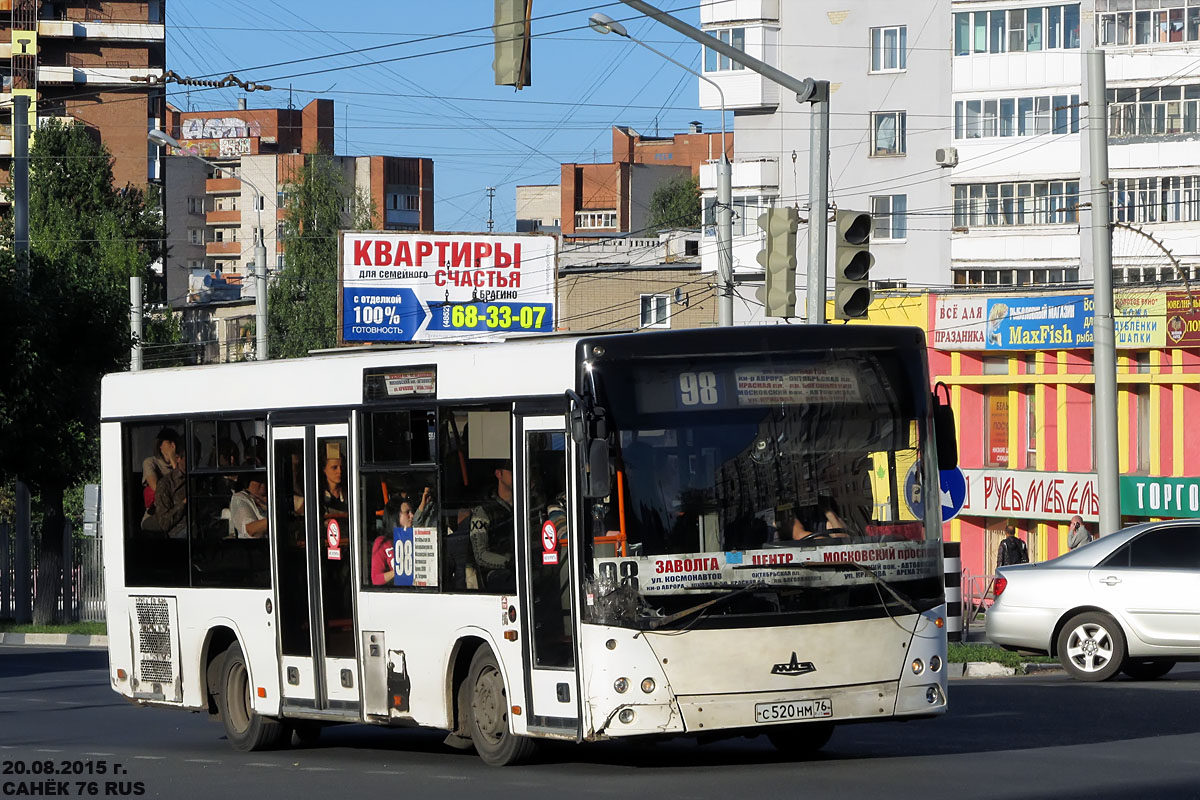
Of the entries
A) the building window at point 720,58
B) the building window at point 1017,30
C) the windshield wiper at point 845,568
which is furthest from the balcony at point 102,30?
the windshield wiper at point 845,568

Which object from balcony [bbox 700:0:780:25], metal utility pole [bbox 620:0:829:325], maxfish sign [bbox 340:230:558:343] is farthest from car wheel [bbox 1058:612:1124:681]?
balcony [bbox 700:0:780:25]

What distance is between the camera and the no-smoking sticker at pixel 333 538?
1320cm

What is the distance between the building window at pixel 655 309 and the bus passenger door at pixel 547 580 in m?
59.6

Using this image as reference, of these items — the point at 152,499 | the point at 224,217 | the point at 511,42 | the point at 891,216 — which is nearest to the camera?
the point at 511,42

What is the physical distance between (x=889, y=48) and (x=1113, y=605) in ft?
173

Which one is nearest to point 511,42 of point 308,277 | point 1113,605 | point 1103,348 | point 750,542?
point 750,542

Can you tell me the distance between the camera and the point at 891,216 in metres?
67.6

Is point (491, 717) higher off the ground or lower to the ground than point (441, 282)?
lower

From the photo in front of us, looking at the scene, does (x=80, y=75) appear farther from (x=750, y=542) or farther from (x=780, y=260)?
(x=750, y=542)

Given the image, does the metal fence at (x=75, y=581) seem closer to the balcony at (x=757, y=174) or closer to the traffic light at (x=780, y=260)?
the traffic light at (x=780, y=260)

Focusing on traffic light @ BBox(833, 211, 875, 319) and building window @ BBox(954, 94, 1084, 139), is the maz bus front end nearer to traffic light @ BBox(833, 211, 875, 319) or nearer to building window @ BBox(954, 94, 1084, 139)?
traffic light @ BBox(833, 211, 875, 319)

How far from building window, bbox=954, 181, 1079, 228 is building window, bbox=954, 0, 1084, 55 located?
4.42 m

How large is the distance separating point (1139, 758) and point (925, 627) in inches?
57.4

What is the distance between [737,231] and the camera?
71.2 m
